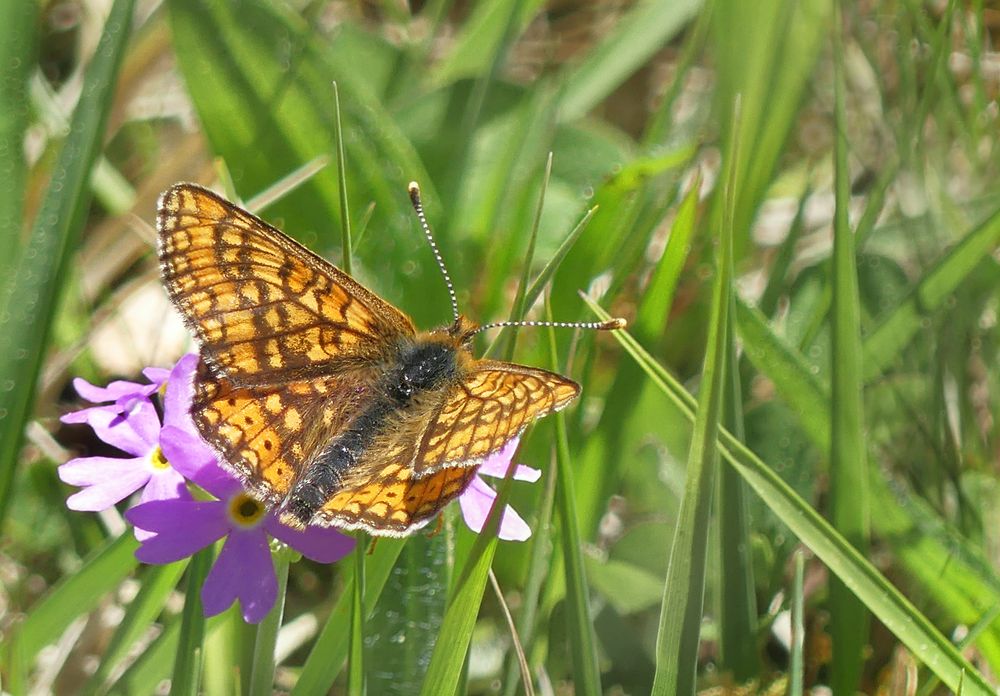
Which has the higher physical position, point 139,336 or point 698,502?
point 139,336

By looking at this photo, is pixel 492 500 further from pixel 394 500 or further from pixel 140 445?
pixel 140 445

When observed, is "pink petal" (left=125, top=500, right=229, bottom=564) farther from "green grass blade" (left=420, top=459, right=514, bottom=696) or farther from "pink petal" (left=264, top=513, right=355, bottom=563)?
"green grass blade" (left=420, top=459, right=514, bottom=696)

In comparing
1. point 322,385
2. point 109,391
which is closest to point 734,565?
point 322,385

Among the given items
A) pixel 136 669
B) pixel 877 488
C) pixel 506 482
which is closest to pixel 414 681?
pixel 136 669

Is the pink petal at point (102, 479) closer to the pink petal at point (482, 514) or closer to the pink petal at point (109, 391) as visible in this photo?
the pink petal at point (109, 391)

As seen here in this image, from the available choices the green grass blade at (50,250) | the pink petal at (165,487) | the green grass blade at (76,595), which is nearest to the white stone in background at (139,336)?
the green grass blade at (50,250)

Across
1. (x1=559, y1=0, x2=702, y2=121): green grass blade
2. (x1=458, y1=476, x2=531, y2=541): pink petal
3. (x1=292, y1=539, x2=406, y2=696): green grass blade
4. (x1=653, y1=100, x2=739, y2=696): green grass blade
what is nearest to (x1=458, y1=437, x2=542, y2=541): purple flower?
(x1=458, y1=476, x2=531, y2=541): pink petal
